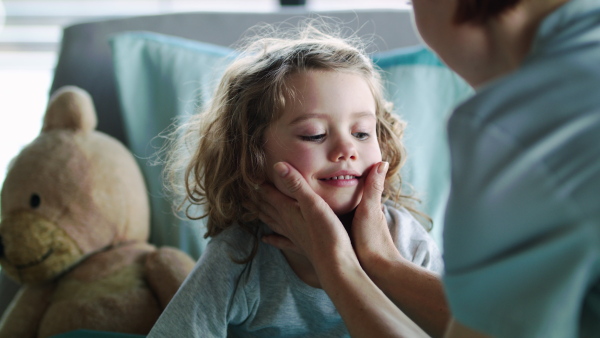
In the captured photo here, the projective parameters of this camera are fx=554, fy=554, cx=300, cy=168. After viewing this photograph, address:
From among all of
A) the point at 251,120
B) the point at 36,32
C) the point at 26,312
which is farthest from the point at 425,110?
the point at 36,32

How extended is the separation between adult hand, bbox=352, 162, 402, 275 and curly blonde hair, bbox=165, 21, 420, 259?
0.17m

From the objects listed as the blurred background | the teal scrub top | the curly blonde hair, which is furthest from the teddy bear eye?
the blurred background

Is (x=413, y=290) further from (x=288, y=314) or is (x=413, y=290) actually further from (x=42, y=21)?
(x=42, y=21)

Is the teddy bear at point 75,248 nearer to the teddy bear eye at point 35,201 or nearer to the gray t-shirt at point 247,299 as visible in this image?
the teddy bear eye at point 35,201

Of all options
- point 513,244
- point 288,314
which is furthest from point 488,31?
point 288,314

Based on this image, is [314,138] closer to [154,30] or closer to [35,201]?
[35,201]

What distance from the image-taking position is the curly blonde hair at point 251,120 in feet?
3.29

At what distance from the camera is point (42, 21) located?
2480mm

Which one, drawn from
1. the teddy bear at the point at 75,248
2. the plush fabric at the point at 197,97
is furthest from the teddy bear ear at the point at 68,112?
the plush fabric at the point at 197,97

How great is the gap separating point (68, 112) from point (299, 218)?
783 millimetres

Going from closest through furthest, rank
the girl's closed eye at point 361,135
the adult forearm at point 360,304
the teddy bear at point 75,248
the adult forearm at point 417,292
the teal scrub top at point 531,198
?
the teal scrub top at point 531,198 < the adult forearm at point 360,304 < the adult forearm at point 417,292 < the girl's closed eye at point 361,135 < the teddy bear at point 75,248

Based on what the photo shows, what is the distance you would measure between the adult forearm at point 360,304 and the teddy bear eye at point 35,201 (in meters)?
0.74

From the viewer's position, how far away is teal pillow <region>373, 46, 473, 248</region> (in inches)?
54.9

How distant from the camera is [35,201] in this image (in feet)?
4.17
